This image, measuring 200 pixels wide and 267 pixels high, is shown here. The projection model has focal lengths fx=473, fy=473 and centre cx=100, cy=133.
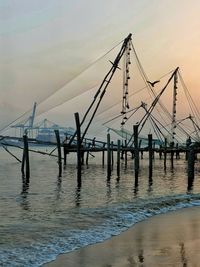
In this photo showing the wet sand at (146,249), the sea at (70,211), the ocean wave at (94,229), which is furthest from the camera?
the sea at (70,211)

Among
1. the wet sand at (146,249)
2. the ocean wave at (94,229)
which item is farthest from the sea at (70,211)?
the wet sand at (146,249)

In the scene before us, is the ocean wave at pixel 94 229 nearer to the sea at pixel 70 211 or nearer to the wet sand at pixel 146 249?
the sea at pixel 70 211

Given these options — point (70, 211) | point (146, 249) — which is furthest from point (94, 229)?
point (70, 211)

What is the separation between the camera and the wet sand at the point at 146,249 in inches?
367

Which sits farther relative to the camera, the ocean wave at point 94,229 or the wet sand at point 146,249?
the ocean wave at point 94,229

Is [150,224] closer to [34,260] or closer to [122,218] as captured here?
[122,218]

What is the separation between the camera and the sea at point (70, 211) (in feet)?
37.0

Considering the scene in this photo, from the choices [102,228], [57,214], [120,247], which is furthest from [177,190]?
[120,247]

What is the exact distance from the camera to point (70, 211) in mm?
17359

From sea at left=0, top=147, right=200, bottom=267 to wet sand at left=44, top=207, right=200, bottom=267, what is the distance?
475 mm

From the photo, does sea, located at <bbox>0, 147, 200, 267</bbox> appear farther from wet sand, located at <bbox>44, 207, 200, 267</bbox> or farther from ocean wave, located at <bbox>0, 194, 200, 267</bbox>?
wet sand, located at <bbox>44, 207, 200, 267</bbox>

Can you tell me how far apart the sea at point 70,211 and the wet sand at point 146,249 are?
1.56ft

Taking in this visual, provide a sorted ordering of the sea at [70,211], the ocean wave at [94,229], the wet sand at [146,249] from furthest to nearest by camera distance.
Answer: the sea at [70,211] → the ocean wave at [94,229] → the wet sand at [146,249]

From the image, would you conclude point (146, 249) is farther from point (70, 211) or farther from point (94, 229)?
point (70, 211)
